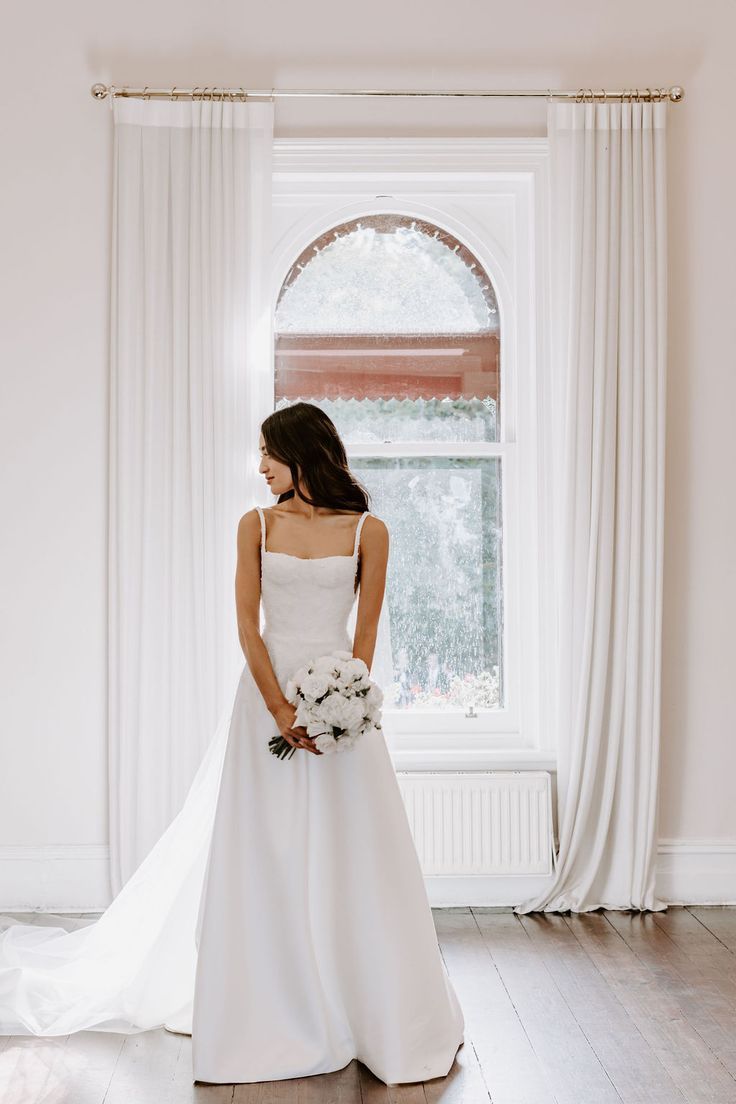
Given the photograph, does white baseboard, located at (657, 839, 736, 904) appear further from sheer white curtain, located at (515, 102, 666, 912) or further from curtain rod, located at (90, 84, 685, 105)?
curtain rod, located at (90, 84, 685, 105)

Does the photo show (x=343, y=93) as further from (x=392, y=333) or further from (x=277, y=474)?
(x=277, y=474)

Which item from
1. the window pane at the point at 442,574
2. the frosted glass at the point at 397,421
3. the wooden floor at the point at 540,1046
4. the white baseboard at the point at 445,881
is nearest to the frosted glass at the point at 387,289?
the frosted glass at the point at 397,421

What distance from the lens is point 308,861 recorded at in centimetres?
280

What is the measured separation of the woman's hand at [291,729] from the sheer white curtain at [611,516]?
1619 mm

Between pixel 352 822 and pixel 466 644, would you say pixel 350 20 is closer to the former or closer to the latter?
pixel 466 644

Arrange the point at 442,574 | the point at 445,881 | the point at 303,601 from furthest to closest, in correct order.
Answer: the point at 442,574
the point at 445,881
the point at 303,601

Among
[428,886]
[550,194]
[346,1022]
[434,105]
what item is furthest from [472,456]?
[346,1022]

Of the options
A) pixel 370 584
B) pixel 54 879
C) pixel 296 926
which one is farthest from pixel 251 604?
pixel 54 879

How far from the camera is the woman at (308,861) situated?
8.82 ft

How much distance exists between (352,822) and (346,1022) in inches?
20.2

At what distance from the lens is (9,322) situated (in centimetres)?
414

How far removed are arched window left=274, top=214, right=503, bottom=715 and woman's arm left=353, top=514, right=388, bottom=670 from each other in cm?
143

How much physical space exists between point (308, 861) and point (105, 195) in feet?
8.94

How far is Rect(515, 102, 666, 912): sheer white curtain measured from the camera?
407 centimetres
